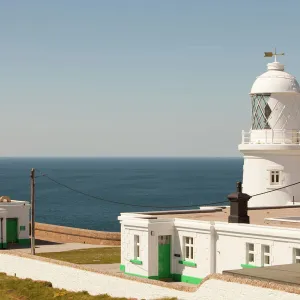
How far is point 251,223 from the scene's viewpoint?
32469 millimetres

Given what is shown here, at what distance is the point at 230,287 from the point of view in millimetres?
22156

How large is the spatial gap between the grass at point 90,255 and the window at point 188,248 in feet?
21.5

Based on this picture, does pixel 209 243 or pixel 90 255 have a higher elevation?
pixel 209 243

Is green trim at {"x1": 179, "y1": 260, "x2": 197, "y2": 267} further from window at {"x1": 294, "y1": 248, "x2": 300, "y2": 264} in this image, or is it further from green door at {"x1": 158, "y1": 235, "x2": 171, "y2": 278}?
window at {"x1": 294, "y1": 248, "x2": 300, "y2": 264}

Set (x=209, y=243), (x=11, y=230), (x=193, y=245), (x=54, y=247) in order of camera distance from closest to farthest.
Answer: (x=209, y=243), (x=193, y=245), (x=54, y=247), (x=11, y=230)

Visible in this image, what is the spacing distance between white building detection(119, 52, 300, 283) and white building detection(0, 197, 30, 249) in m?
13.8

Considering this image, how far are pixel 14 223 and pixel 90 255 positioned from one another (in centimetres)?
782

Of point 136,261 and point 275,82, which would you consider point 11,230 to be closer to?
point 136,261

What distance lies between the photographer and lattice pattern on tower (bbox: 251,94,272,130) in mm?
41781

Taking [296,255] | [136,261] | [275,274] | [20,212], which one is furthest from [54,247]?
[275,274]

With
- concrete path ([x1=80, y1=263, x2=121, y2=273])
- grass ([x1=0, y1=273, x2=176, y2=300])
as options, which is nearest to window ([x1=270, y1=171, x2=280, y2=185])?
concrete path ([x1=80, y1=263, x2=121, y2=273])

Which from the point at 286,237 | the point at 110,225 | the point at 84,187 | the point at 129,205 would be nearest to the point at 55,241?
the point at 286,237

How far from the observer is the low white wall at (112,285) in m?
21.6

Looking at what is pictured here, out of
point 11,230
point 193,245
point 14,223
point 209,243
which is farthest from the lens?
point 14,223
